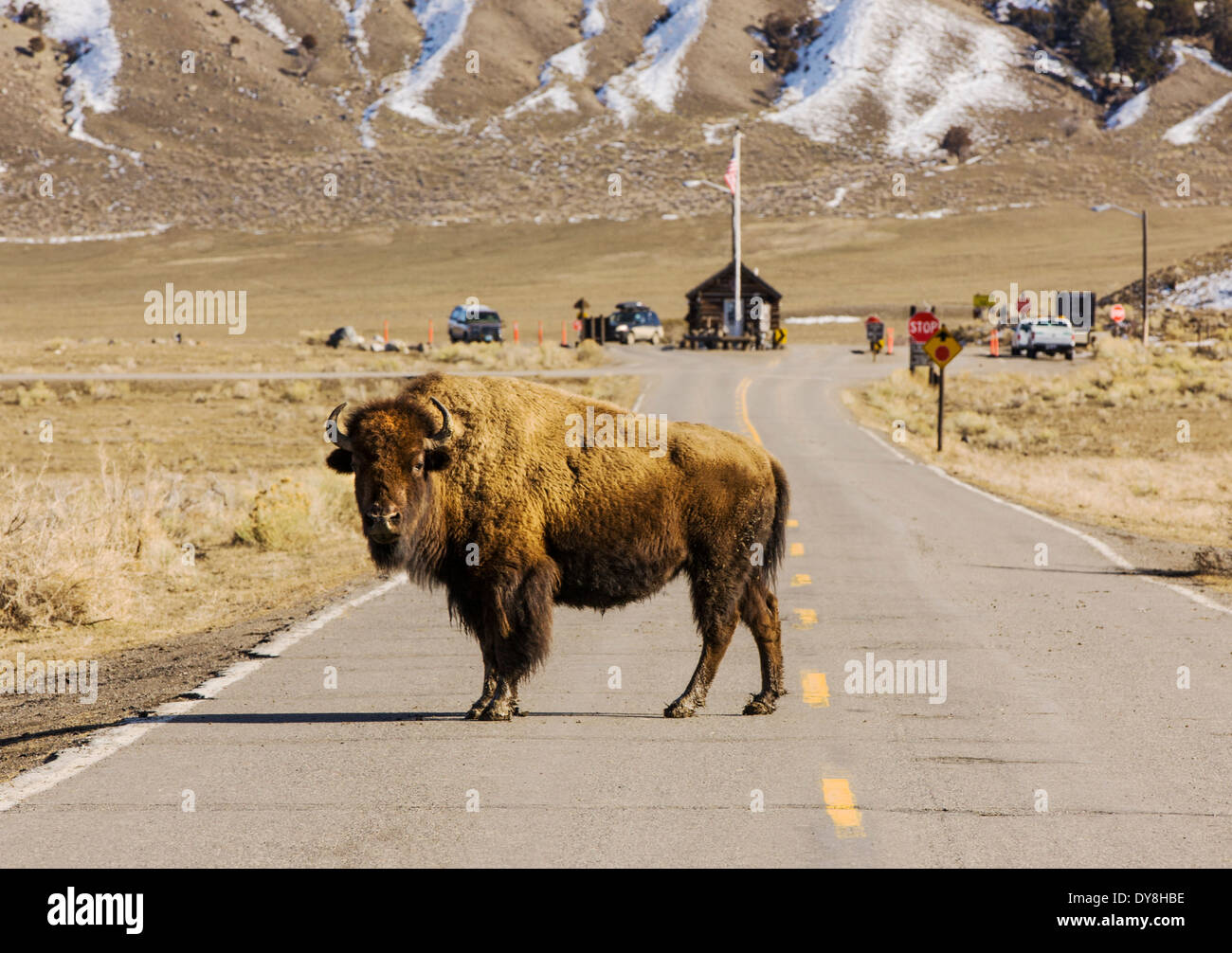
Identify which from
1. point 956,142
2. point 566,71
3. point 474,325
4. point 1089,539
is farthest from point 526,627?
point 566,71

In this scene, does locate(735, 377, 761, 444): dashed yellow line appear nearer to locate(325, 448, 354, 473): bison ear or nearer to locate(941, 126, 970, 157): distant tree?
locate(325, 448, 354, 473): bison ear

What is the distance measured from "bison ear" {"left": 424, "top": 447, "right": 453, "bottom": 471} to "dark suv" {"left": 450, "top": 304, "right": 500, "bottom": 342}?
59.6m

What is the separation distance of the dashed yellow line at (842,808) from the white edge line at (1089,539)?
7145 millimetres

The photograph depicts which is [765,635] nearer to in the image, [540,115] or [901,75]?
[540,115]

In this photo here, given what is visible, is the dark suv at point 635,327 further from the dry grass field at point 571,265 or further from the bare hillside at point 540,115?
the bare hillside at point 540,115

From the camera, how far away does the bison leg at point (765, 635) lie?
8977mm

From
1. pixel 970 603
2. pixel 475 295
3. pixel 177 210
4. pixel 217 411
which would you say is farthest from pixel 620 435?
pixel 177 210

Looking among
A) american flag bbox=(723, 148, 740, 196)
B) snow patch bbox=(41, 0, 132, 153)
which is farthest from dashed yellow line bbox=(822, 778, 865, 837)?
snow patch bbox=(41, 0, 132, 153)

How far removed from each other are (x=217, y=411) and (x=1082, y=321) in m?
48.5

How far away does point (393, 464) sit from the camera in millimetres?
8078

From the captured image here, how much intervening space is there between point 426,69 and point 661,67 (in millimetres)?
25964

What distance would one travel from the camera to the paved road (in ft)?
20.1
